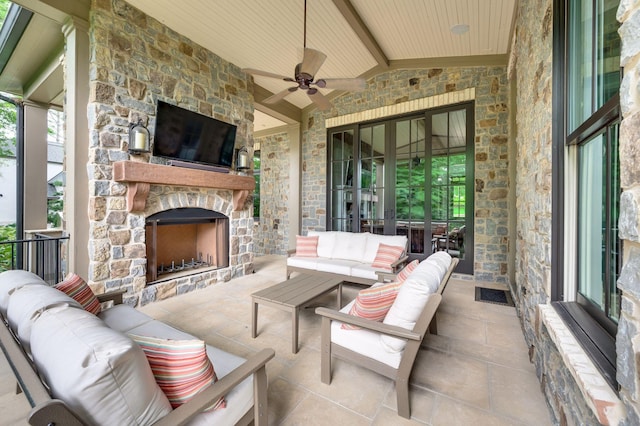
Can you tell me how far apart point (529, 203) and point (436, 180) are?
2.56 meters

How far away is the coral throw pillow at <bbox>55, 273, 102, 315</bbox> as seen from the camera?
1.80 meters

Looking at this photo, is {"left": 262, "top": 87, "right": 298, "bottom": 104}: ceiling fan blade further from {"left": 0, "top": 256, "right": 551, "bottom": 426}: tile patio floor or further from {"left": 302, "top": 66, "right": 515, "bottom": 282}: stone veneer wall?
{"left": 302, "top": 66, "right": 515, "bottom": 282}: stone veneer wall

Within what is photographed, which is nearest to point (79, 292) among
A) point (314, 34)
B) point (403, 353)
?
point (403, 353)

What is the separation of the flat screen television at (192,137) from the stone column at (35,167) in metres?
3.07

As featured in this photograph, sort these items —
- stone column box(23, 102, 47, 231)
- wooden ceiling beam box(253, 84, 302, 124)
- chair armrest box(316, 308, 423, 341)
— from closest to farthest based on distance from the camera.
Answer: chair armrest box(316, 308, 423, 341)
stone column box(23, 102, 47, 231)
wooden ceiling beam box(253, 84, 302, 124)

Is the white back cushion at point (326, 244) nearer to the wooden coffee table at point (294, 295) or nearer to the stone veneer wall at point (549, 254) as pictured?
the wooden coffee table at point (294, 295)

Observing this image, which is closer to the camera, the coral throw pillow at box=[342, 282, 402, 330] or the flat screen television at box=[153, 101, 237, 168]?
the coral throw pillow at box=[342, 282, 402, 330]

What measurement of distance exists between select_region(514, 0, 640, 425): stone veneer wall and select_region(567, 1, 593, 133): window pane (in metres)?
0.14

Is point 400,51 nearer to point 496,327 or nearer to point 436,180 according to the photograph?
point 436,180

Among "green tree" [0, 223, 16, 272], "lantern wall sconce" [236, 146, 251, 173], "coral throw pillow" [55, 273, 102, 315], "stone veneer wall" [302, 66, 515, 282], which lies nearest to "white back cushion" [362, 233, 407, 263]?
"stone veneer wall" [302, 66, 515, 282]

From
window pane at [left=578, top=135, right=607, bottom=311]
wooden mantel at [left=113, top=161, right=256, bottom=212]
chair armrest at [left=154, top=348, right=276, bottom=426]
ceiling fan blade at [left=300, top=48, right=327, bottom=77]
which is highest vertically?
ceiling fan blade at [left=300, top=48, right=327, bottom=77]

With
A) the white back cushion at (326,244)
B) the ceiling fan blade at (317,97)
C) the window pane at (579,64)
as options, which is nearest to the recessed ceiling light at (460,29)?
the ceiling fan blade at (317,97)

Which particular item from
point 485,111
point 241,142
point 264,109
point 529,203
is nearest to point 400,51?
point 485,111

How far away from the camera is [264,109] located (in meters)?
5.31
